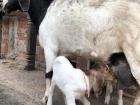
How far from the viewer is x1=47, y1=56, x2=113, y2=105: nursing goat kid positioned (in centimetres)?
634

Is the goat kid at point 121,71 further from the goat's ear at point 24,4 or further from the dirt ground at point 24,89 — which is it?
the goat's ear at point 24,4

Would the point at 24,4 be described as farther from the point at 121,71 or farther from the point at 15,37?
the point at 121,71

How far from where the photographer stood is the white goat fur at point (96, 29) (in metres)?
6.73

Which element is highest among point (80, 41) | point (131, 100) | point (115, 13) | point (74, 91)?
point (115, 13)

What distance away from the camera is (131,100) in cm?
804

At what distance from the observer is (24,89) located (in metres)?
8.21

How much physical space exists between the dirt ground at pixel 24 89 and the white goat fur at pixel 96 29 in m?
0.58

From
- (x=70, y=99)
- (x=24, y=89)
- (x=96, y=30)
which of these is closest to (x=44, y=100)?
(x=24, y=89)

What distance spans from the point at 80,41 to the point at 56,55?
2.58 feet

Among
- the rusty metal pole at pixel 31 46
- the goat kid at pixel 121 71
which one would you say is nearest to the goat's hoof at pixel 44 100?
the goat kid at pixel 121 71

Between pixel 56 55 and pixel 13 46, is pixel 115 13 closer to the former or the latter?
pixel 56 55

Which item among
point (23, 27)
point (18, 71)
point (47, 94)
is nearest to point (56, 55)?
point (47, 94)

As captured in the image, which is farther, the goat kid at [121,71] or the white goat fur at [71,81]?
the goat kid at [121,71]

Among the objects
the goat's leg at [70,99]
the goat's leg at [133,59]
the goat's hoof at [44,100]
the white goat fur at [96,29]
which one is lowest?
the goat's hoof at [44,100]
